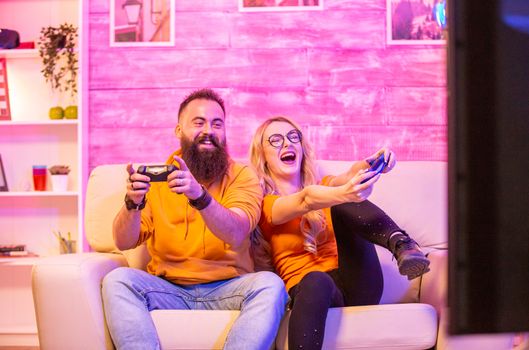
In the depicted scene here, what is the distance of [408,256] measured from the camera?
1.96 m

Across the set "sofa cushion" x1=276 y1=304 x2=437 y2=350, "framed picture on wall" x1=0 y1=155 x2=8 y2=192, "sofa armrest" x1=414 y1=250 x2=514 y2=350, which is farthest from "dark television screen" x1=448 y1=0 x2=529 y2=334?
"framed picture on wall" x1=0 y1=155 x2=8 y2=192

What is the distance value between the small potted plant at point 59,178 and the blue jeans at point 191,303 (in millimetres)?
1489

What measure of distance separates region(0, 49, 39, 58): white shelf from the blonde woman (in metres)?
1.68

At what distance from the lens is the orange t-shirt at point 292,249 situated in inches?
91.8

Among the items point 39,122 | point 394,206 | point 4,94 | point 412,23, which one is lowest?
point 394,206

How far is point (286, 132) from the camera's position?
2.52m

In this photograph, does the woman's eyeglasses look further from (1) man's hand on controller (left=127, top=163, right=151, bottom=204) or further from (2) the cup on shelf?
(2) the cup on shelf

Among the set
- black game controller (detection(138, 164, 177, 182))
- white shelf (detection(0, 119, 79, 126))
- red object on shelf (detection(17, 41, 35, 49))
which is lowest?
black game controller (detection(138, 164, 177, 182))

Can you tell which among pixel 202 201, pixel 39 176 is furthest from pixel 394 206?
pixel 39 176

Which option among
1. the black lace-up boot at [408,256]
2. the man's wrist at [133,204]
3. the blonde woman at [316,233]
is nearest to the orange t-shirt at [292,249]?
the blonde woman at [316,233]

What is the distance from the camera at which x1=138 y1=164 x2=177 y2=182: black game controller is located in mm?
2033

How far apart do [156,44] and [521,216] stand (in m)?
3.16

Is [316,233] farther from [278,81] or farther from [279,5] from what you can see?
[279,5]

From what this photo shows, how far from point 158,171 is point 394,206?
1.00 metres
